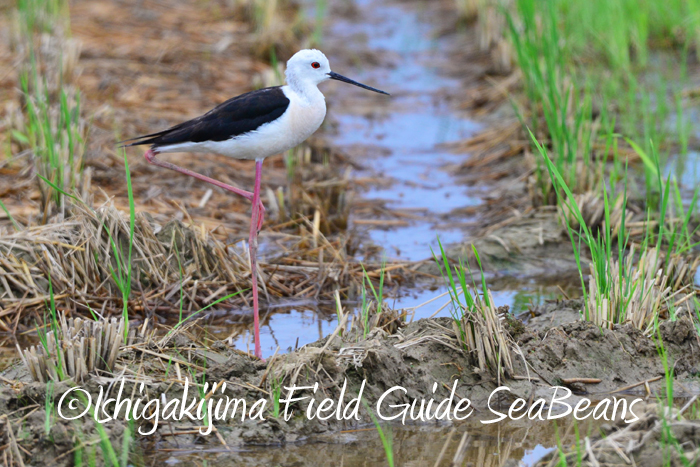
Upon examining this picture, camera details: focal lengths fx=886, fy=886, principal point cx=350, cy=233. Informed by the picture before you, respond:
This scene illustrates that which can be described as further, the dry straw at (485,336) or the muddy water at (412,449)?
the dry straw at (485,336)

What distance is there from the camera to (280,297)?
527 centimetres

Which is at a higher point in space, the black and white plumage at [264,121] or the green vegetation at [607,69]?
the black and white plumage at [264,121]

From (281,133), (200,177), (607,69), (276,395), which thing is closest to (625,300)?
(276,395)

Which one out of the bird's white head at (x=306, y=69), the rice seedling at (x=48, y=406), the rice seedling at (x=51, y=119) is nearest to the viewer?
the rice seedling at (x=48, y=406)

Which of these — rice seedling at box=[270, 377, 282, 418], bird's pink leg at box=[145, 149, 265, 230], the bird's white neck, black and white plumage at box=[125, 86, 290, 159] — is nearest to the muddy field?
rice seedling at box=[270, 377, 282, 418]

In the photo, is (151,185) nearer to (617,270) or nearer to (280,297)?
(280,297)

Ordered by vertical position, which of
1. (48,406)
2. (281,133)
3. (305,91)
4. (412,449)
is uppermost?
(305,91)

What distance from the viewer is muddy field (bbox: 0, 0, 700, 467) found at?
3.43m

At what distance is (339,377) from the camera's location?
3678 mm

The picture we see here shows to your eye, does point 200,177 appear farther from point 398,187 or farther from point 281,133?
point 398,187

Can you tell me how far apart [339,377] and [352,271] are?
5.73ft

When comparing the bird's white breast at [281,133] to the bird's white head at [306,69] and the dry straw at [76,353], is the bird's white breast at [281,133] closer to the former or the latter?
the bird's white head at [306,69]

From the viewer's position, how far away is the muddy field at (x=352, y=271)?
3426 millimetres

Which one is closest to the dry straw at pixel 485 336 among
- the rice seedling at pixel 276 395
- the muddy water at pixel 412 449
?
the muddy water at pixel 412 449
